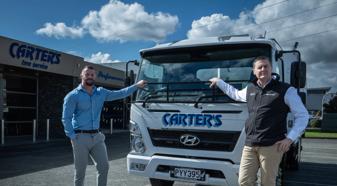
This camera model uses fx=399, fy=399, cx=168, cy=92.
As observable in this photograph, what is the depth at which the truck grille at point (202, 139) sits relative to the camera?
5375 millimetres

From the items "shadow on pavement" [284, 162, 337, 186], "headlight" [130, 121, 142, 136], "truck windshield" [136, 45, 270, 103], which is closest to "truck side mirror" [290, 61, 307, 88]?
"truck windshield" [136, 45, 270, 103]

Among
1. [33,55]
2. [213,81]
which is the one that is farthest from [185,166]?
[33,55]

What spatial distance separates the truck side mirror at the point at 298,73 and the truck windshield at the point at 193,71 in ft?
2.77

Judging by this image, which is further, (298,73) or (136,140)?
(298,73)

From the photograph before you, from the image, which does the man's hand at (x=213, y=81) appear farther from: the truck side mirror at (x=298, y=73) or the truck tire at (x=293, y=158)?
the truck tire at (x=293, y=158)

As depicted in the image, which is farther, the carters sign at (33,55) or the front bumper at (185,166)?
the carters sign at (33,55)

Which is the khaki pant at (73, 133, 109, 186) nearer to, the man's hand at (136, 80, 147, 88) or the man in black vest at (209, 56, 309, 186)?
the man's hand at (136, 80, 147, 88)

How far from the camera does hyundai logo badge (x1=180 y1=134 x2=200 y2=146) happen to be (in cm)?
559

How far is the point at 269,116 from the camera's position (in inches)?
171

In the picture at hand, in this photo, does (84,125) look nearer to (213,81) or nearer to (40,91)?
(213,81)

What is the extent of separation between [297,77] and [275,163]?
2.29m

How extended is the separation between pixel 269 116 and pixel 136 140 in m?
2.36

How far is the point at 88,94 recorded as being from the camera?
5402 millimetres

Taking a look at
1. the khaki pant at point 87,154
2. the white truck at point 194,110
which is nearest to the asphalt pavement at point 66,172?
the white truck at point 194,110
